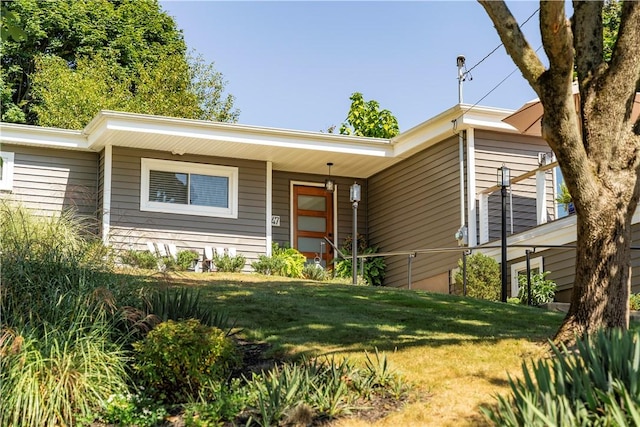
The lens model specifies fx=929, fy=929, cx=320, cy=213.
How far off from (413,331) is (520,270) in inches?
294

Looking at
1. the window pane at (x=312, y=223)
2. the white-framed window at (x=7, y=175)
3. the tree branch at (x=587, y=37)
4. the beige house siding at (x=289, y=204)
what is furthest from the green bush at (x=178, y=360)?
the window pane at (x=312, y=223)

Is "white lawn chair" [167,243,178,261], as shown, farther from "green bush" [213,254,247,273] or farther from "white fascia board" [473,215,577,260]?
"white fascia board" [473,215,577,260]

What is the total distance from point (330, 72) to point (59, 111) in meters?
8.62

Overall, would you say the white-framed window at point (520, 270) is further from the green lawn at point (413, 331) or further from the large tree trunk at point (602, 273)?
the large tree trunk at point (602, 273)

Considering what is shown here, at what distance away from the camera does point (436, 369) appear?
8391 millimetres

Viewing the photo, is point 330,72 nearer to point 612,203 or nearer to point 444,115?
point 444,115

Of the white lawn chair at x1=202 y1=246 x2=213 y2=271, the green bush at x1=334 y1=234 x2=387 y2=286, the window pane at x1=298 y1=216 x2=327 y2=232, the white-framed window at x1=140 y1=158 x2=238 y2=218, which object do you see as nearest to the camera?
the white lawn chair at x1=202 y1=246 x2=213 y2=271

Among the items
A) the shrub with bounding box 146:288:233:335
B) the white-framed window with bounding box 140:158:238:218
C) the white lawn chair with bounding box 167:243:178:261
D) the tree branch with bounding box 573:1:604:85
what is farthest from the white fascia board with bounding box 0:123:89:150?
the tree branch with bounding box 573:1:604:85

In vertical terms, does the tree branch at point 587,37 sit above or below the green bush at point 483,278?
above

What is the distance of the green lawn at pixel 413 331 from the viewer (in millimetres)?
7859

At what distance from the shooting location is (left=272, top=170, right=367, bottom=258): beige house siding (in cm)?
2022

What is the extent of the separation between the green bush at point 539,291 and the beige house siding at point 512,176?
1.98m

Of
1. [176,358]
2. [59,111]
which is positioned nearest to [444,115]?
[176,358]

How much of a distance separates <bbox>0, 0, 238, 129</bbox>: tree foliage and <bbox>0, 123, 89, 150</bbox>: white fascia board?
903 centimetres
